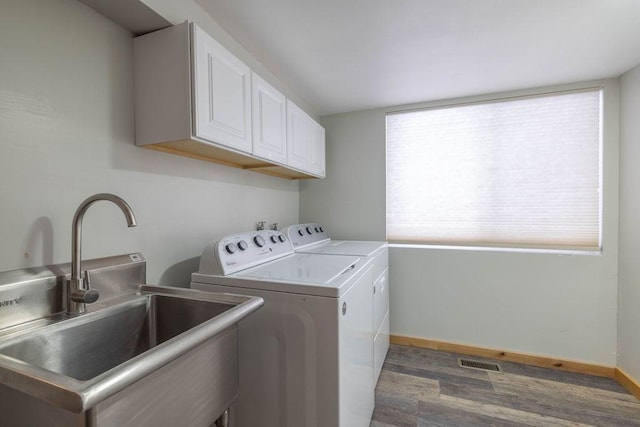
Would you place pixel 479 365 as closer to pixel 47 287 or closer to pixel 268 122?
pixel 268 122

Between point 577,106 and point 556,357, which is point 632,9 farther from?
point 556,357

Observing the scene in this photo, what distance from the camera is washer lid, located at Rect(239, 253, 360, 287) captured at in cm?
123

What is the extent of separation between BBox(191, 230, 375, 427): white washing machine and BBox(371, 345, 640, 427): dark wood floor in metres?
0.56

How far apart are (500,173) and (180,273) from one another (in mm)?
2524

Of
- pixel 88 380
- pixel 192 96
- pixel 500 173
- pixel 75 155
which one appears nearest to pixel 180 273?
pixel 75 155

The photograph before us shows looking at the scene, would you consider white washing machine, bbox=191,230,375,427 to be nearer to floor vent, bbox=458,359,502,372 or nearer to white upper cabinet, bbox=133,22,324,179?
white upper cabinet, bbox=133,22,324,179

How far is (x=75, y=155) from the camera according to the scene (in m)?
1.00

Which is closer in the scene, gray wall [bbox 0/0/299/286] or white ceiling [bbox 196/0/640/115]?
gray wall [bbox 0/0/299/286]

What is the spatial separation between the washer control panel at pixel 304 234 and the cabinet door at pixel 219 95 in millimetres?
830

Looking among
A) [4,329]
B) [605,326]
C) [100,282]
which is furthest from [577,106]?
[4,329]

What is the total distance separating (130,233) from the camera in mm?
1186

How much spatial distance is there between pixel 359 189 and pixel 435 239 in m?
0.85

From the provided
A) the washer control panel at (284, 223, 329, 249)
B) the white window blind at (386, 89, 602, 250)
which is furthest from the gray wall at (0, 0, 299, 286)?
the white window blind at (386, 89, 602, 250)

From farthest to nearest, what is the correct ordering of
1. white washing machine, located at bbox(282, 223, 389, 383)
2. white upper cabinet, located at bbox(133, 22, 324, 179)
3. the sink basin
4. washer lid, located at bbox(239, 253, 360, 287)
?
white washing machine, located at bbox(282, 223, 389, 383)
washer lid, located at bbox(239, 253, 360, 287)
white upper cabinet, located at bbox(133, 22, 324, 179)
the sink basin
